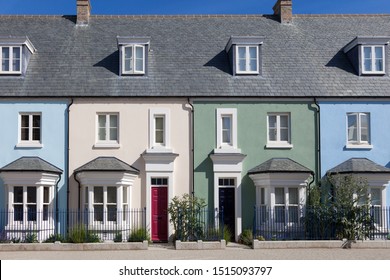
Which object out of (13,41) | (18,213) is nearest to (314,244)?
(18,213)

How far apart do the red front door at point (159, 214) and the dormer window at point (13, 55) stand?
8534mm

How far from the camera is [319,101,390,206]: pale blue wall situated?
1084 inches

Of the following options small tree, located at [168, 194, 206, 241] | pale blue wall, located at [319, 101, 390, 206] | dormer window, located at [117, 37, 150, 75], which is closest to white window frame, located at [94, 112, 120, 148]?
dormer window, located at [117, 37, 150, 75]

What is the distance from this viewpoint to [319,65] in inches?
1154

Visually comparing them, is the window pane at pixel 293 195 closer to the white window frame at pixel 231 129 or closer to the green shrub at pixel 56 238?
the white window frame at pixel 231 129

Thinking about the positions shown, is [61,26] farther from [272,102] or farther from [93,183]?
[272,102]

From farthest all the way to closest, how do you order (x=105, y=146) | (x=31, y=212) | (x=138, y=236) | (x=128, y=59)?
(x=128, y=59)
(x=105, y=146)
(x=31, y=212)
(x=138, y=236)

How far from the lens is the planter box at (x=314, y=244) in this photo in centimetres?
2344

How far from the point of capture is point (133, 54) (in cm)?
2830

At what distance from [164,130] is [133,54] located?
395cm

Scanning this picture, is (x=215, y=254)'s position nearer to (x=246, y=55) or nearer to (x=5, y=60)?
(x=246, y=55)

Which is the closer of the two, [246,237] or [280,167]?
[246,237]

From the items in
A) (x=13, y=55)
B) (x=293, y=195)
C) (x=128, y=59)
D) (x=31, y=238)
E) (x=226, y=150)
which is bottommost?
(x=31, y=238)

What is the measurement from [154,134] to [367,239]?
404 inches
